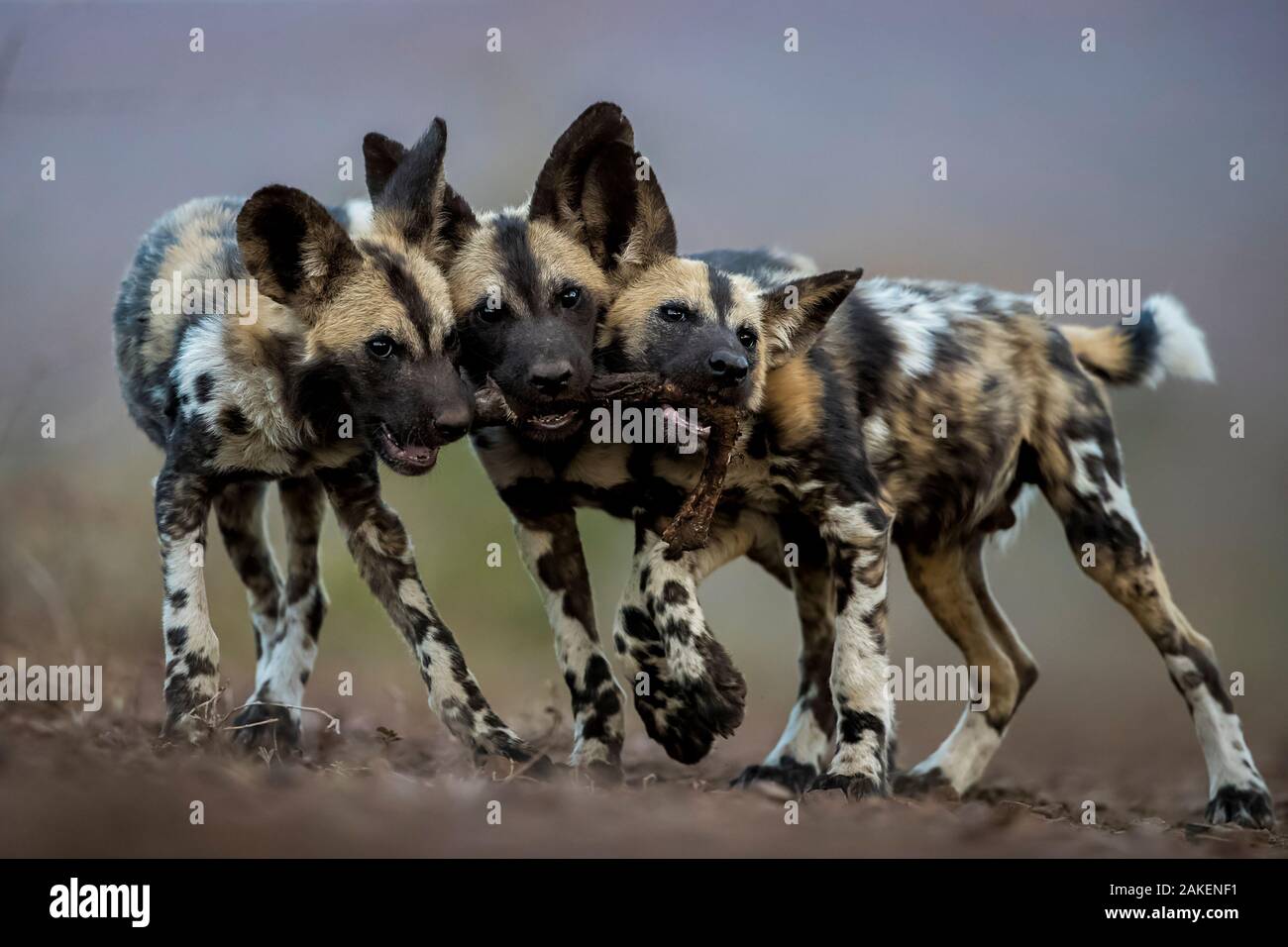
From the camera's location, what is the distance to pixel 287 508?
8492 mm

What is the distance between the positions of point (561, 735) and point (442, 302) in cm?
342

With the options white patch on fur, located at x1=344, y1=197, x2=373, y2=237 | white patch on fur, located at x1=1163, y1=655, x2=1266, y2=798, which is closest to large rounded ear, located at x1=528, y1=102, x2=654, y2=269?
white patch on fur, located at x1=344, y1=197, x2=373, y2=237

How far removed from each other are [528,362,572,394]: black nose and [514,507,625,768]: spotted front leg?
110 centimetres

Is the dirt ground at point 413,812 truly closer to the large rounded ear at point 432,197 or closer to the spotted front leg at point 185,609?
the spotted front leg at point 185,609

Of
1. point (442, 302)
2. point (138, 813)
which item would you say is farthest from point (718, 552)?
point (138, 813)

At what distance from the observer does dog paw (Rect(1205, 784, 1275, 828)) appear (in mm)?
8227

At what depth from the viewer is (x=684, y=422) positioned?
7.13 metres

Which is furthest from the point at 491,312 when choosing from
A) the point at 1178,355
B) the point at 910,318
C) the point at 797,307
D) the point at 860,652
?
the point at 1178,355

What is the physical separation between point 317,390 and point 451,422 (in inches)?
28.1

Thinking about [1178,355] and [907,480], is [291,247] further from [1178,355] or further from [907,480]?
[1178,355]

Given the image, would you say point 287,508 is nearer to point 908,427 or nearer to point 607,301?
point 607,301

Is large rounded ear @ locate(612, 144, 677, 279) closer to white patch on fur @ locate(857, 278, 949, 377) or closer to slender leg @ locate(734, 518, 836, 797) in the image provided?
white patch on fur @ locate(857, 278, 949, 377)

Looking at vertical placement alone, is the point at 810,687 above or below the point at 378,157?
below

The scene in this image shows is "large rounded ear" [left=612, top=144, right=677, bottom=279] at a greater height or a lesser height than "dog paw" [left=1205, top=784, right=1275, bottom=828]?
greater
